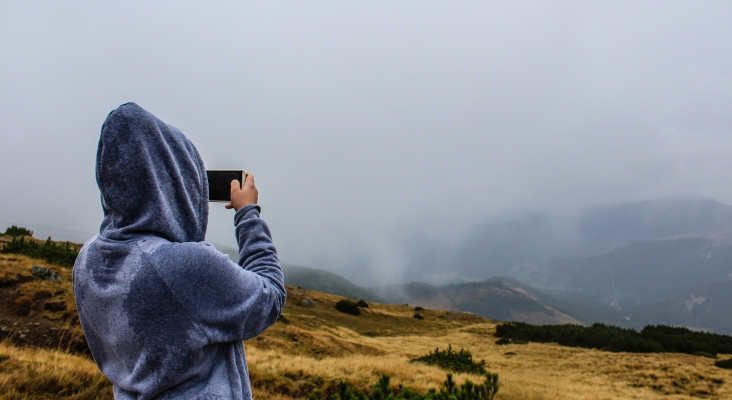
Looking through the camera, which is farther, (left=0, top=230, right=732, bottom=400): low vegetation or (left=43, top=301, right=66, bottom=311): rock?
(left=43, top=301, right=66, bottom=311): rock

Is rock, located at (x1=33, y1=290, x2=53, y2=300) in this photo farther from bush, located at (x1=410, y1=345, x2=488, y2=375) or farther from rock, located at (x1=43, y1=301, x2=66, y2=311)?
bush, located at (x1=410, y1=345, x2=488, y2=375)

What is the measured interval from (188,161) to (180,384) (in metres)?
0.97

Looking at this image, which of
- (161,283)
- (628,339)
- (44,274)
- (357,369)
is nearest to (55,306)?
(44,274)

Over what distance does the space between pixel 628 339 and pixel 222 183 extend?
32.9m

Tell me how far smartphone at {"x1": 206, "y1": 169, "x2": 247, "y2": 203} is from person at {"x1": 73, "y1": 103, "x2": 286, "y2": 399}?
0.83 feet

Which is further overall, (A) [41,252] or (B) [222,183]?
(A) [41,252]

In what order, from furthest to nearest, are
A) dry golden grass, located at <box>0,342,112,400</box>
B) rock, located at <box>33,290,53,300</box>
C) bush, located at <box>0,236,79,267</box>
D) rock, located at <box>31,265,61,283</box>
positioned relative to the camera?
bush, located at <box>0,236,79,267</box>
rock, located at <box>31,265,61,283</box>
rock, located at <box>33,290,53,300</box>
dry golden grass, located at <box>0,342,112,400</box>

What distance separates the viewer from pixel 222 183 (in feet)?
6.59

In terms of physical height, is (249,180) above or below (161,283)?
above

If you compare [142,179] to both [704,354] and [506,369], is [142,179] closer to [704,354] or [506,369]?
[506,369]

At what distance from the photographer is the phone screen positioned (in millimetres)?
1997

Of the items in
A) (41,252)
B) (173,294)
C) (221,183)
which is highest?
(221,183)

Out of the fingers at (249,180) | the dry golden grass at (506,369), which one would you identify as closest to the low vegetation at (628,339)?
the dry golden grass at (506,369)

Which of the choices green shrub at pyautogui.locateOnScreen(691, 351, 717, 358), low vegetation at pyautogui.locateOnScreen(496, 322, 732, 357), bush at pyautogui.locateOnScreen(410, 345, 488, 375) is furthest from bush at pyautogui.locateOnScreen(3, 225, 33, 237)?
green shrub at pyautogui.locateOnScreen(691, 351, 717, 358)
